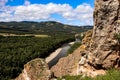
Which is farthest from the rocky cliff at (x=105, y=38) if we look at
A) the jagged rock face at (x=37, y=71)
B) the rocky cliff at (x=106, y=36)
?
the jagged rock face at (x=37, y=71)

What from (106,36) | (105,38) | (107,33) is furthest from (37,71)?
(107,33)

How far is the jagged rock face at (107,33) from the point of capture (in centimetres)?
2316

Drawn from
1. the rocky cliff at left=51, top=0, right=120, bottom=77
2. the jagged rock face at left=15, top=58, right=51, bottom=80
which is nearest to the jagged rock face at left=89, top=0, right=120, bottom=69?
the rocky cliff at left=51, top=0, right=120, bottom=77

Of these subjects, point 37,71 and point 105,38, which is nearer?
point 105,38

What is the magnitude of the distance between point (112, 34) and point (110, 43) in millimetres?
763

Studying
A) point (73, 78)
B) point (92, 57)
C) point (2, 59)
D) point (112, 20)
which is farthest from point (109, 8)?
point (2, 59)

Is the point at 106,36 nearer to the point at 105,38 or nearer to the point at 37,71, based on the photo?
the point at 105,38

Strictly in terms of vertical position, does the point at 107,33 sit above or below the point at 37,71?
above

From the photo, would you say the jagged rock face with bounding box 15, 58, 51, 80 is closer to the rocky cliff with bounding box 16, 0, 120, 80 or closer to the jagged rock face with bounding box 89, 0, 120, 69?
the rocky cliff with bounding box 16, 0, 120, 80

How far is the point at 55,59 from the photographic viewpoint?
14062cm

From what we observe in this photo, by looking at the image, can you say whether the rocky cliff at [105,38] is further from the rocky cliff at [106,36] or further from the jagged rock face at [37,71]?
the jagged rock face at [37,71]

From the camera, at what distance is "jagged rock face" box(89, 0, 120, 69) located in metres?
23.2

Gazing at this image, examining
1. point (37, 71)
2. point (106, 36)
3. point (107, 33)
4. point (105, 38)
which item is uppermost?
point (107, 33)

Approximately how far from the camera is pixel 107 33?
23.7 meters
